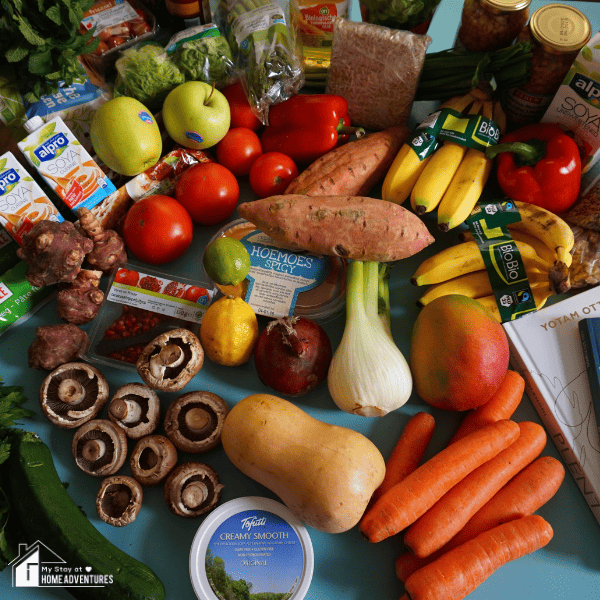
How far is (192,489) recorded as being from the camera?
104 cm

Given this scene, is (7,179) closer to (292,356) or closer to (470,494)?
(292,356)

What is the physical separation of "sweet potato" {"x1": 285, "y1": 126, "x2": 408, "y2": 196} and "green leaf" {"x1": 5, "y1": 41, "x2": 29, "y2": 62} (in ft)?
2.39

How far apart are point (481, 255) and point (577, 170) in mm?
338

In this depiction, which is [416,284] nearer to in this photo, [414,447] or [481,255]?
[481,255]

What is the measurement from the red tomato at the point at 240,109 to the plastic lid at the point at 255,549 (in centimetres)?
106

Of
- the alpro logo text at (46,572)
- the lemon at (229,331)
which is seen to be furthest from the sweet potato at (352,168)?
the alpro logo text at (46,572)

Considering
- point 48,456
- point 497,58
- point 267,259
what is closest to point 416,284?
point 267,259

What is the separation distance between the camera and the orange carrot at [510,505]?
1.00 metres

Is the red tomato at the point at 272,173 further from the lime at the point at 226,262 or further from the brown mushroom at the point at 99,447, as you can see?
the brown mushroom at the point at 99,447

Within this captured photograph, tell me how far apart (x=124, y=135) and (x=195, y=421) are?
747 mm

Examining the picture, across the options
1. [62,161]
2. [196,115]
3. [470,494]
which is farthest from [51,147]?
[470,494]

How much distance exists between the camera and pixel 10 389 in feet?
3.75

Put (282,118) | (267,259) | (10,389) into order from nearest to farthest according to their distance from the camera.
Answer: (10,389), (267,259), (282,118)

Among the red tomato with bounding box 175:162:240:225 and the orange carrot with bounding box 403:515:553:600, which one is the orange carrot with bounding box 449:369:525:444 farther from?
the red tomato with bounding box 175:162:240:225
